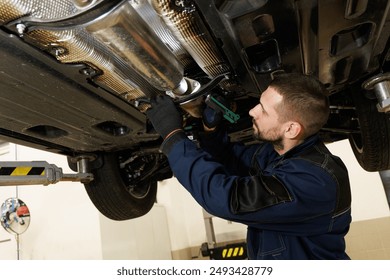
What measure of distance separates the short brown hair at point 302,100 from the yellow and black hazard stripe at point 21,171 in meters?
0.89

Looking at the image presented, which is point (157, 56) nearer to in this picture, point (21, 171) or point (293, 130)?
point (293, 130)

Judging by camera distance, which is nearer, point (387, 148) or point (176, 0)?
point (176, 0)

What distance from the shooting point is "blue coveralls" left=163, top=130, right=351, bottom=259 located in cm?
93

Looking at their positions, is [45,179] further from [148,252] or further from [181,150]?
[148,252]

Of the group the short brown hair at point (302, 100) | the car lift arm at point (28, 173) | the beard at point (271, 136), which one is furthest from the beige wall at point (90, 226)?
the short brown hair at point (302, 100)

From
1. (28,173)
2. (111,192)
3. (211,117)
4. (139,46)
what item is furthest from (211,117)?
(111,192)

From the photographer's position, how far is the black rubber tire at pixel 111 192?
1707mm

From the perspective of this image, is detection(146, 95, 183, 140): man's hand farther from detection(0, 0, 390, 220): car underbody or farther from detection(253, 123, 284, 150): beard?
detection(253, 123, 284, 150): beard

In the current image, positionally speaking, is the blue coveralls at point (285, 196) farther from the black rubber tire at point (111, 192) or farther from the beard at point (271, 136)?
the black rubber tire at point (111, 192)

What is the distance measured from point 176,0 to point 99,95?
44cm

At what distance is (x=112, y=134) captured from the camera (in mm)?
1384

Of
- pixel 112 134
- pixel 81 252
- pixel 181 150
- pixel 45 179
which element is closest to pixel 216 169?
pixel 181 150

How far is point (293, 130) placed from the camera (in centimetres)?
109

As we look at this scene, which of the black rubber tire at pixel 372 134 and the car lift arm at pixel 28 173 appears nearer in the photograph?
the car lift arm at pixel 28 173
